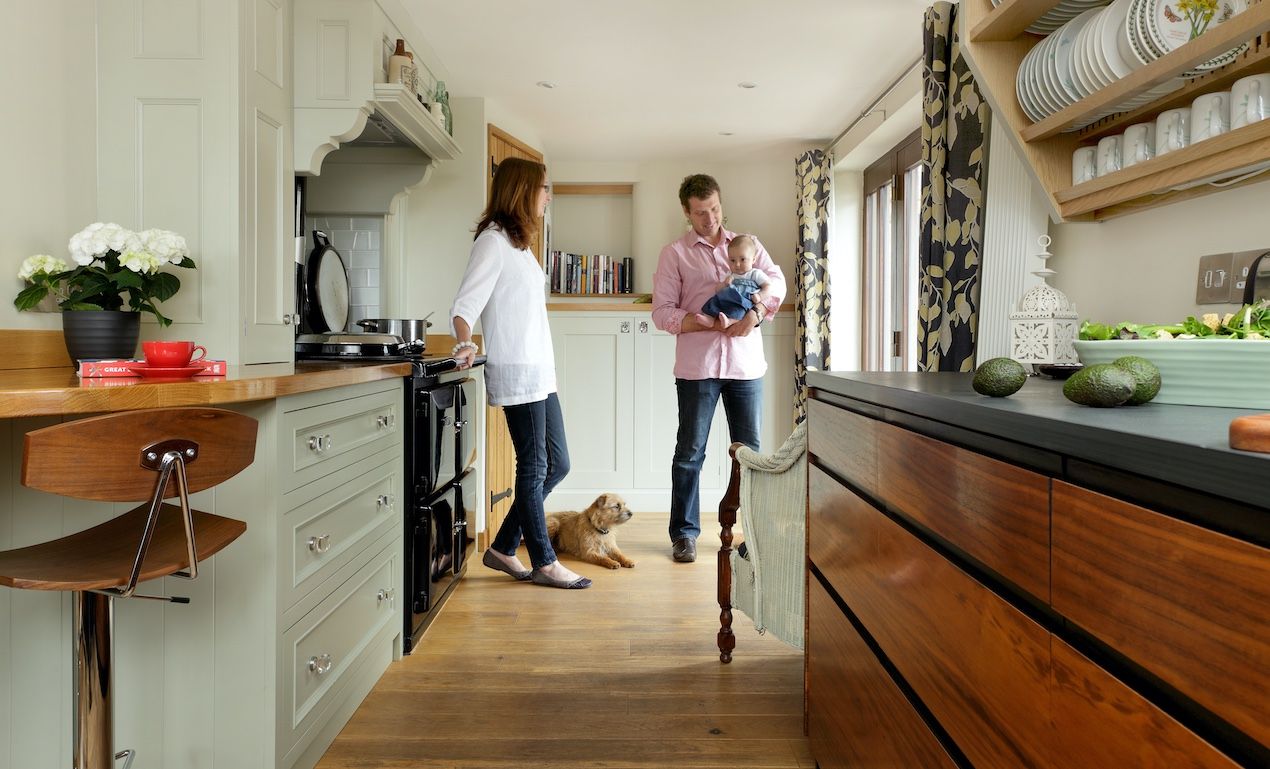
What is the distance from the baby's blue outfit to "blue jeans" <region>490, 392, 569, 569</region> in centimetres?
79

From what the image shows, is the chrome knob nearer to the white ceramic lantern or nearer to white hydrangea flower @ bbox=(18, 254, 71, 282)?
white hydrangea flower @ bbox=(18, 254, 71, 282)

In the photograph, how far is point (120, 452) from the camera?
1102 millimetres

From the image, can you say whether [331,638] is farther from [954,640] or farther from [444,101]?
[444,101]

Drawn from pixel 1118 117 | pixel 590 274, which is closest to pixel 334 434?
pixel 1118 117

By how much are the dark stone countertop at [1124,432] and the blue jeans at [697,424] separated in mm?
2235

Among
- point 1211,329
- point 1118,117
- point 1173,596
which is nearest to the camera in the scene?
point 1173,596

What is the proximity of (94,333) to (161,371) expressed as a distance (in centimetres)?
29

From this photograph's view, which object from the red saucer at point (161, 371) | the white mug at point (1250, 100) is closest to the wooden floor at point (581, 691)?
the red saucer at point (161, 371)

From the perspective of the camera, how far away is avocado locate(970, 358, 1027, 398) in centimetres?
101

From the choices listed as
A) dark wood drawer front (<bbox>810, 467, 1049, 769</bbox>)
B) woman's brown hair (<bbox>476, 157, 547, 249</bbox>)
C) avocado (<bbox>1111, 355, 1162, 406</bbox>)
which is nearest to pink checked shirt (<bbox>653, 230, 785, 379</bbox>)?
woman's brown hair (<bbox>476, 157, 547, 249</bbox>)

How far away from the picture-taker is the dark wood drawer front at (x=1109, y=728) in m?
0.55

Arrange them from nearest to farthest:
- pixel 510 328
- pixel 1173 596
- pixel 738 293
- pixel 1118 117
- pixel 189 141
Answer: pixel 1173 596 < pixel 1118 117 < pixel 189 141 < pixel 510 328 < pixel 738 293

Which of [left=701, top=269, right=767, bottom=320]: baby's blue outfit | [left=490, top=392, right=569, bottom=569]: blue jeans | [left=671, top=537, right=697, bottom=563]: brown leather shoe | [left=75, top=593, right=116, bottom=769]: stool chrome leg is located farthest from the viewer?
[left=671, top=537, right=697, bottom=563]: brown leather shoe

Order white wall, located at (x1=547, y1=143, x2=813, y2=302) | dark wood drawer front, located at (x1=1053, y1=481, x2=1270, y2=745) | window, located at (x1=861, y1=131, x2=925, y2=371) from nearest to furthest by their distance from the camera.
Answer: dark wood drawer front, located at (x1=1053, y1=481, x2=1270, y2=745)
window, located at (x1=861, y1=131, x2=925, y2=371)
white wall, located at (x1=547, y1=143, x2=813, y2=302)
